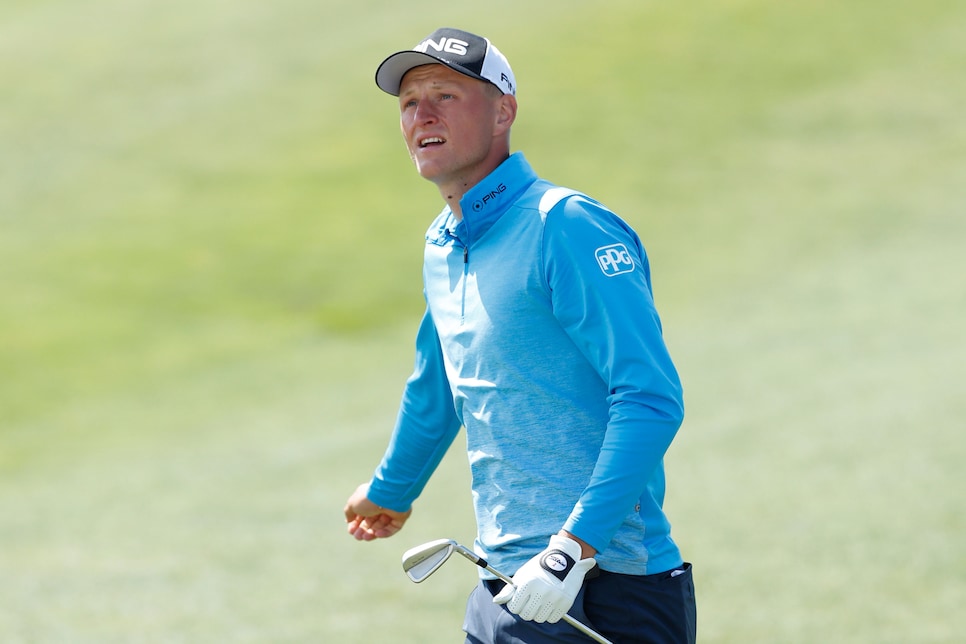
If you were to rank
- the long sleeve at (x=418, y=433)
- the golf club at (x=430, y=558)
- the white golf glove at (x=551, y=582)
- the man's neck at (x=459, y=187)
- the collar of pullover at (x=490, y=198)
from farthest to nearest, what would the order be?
the long sleeve at (x=418, y=433) → the man's neck at (x=459, y=187) → the collar of pullover at (x=490, y=198) → the golf club at (x=430, y=558) → the white golf glove at (x=551, y=582)

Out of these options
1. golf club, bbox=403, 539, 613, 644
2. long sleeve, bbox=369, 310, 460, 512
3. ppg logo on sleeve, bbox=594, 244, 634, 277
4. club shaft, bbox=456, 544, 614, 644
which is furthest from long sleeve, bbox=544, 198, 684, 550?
long sleeve, bbox=369, 310, 460, 512

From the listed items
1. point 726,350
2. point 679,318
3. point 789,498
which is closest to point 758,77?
point 679,318

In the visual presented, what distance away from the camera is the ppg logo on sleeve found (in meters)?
3.55

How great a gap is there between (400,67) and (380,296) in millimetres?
18027

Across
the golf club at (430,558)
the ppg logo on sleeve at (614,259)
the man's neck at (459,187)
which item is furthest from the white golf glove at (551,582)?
the man's neck at (459,187)

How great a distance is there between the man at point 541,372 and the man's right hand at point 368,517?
2.22ft

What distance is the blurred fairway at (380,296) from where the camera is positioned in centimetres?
1037

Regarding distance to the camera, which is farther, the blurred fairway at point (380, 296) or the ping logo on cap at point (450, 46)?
the blurred fairway at point (380, 296)

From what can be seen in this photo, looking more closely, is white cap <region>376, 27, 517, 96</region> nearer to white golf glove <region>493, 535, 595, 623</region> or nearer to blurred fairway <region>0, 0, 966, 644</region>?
white golf glove <region>493, 535, 595, 623</region>

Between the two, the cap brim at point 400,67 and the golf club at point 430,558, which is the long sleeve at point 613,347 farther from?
Result: the cap brim at point 400,67

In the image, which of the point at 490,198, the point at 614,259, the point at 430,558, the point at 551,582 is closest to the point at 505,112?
the point at 490,198

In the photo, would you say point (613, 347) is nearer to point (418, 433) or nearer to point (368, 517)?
Result: point (418, 433)

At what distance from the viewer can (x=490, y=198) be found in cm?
392

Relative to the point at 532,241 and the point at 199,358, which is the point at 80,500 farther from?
the point at 532,241
